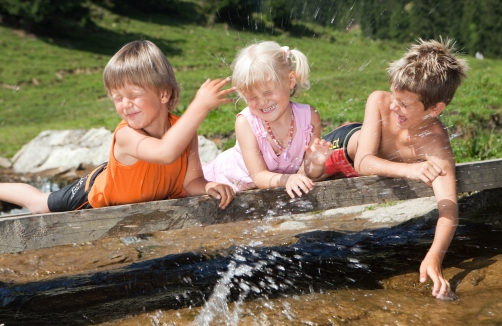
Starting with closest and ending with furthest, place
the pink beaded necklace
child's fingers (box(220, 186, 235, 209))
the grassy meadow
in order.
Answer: child's fingers (box(220, 186, 235, 209)) → the pink beaded necklace → the grassy meadow

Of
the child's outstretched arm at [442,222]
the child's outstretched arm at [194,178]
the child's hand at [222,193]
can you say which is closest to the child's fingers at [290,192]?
the child's hand at [222,193]

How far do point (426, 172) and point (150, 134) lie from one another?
171cm

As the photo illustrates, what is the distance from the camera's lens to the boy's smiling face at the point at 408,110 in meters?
3.94

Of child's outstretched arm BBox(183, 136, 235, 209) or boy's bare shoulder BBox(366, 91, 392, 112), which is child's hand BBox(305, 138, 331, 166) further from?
child's outstretched arm BBox(183, 136, 235, 209)

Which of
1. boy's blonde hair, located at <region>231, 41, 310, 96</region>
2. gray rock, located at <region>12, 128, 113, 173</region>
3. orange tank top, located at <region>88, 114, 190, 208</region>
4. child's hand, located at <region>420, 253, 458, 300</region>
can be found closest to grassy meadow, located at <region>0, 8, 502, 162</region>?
boy's blonde hair, located at <region>231, 41, 310, 96</region>

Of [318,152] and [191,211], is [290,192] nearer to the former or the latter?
[318,152]

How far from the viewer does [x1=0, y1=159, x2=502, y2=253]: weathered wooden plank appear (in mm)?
3391

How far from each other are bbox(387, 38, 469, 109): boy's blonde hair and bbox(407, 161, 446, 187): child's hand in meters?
0.51

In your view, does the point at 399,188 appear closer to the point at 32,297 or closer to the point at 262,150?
the point at 262,150

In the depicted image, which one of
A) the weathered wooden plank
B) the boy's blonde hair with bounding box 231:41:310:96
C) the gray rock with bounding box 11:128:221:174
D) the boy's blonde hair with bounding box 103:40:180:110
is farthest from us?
the gray rock with bounding box 11:128:221:174

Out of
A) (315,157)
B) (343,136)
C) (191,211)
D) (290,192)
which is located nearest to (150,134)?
(191,211)

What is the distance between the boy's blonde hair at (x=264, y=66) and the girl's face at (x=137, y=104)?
1.83 ft

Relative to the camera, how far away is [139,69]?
3.66 meters

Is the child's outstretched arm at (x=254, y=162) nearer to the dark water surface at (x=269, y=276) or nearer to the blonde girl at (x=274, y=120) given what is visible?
the blonde girl at (x=274, y=120)
